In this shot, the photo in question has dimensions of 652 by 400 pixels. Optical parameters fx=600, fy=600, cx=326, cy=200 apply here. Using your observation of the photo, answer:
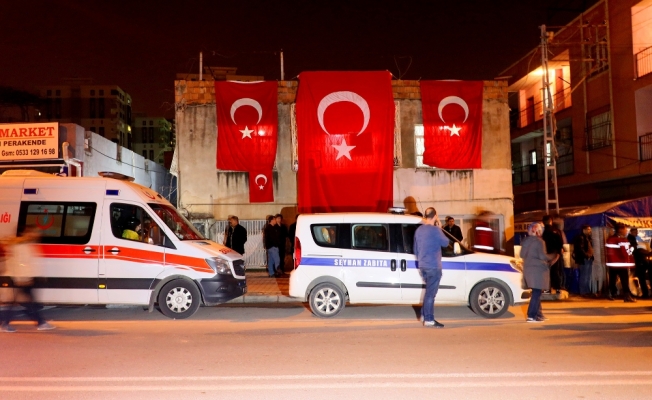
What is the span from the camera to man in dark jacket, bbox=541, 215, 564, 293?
13.1 m

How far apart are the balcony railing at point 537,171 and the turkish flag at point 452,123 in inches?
505

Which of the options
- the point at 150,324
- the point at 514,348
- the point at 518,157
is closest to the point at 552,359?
the point at 514,348

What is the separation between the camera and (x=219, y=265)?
1117 centimetres

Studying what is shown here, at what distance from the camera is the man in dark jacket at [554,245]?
1310 centimetres

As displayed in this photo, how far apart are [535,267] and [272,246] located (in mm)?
8444

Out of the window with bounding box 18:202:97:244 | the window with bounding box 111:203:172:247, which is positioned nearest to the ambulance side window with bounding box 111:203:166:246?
the window with bounding box 111:203:172:247

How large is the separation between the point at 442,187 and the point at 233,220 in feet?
22.3

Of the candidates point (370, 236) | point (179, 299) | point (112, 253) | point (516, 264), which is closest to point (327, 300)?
point (370, 236)

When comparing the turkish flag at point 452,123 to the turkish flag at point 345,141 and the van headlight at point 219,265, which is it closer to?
the turkish flag at point 345,141

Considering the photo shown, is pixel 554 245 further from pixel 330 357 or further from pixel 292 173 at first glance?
pixel 292 173

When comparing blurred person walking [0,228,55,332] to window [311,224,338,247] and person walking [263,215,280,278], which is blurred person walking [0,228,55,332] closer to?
window [311,224,338,247]

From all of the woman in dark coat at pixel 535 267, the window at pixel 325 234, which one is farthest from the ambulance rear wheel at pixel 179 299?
the woman in dark coat at pixel 535 267

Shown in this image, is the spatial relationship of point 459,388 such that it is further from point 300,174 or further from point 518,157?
point 518,157

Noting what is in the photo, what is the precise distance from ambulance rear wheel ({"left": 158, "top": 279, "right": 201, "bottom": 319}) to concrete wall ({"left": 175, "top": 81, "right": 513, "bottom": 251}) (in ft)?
25.1
